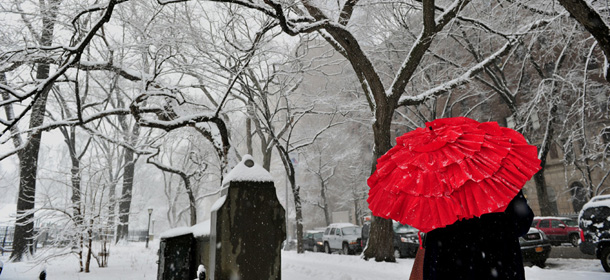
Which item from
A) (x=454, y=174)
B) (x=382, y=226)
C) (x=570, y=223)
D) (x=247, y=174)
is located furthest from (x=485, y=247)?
(x=570, y=223)

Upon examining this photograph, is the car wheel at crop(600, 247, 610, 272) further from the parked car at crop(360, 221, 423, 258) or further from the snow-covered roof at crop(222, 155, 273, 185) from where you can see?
the snow-covered roof at crop(222, 155, 273, 185)

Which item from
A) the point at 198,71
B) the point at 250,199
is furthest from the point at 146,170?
the point at 250,199

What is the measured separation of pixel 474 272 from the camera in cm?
222

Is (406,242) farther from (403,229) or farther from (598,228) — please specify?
(598,228)

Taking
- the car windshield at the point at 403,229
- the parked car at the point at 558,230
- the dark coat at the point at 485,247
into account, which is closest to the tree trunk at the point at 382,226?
the car windshield at the point at 403,229

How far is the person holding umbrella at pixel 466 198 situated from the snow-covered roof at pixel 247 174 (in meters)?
2.38

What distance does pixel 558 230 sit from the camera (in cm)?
1675

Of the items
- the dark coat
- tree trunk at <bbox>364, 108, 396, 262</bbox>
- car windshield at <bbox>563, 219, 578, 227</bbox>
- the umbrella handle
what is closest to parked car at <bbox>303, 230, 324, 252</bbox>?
tree trunk at <bbox>364, 108, 396, 262</bbox>

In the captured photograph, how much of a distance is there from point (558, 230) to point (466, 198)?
18606 mm

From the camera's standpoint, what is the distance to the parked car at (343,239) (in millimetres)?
19359

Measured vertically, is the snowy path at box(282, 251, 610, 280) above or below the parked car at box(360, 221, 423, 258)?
below

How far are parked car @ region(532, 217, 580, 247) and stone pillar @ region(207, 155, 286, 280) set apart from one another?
1639 cm

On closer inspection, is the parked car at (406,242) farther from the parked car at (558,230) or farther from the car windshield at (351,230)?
the parked car at (558,230)

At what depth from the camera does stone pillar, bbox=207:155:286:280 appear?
426 cm
